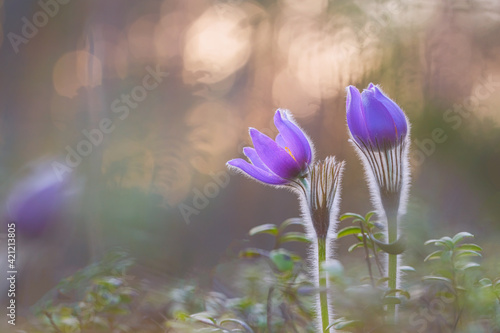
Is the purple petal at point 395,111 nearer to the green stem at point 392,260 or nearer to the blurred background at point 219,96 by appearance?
the green stem at point 392,260

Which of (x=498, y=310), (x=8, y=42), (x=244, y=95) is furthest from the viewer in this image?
(x=244, y=95)

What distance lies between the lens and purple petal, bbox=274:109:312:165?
312 millimetres

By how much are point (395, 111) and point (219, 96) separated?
0.95 meters

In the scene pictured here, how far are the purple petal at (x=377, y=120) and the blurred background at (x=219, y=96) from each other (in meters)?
0.55

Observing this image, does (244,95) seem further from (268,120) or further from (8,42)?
(8,42)

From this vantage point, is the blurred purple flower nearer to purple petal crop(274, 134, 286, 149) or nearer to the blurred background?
purple petal crop(274, 134, 286, 149)

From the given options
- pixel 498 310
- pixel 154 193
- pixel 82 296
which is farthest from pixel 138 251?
pixel 498 310

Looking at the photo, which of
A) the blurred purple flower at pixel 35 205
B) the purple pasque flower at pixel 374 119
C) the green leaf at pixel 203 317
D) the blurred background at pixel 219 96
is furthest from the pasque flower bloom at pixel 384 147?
the blurred background at pixel 219 96

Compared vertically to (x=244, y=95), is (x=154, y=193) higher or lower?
lower

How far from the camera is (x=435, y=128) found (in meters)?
1.14

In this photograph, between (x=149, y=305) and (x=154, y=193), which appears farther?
(x=154, y=193)

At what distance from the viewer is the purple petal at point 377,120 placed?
29cm

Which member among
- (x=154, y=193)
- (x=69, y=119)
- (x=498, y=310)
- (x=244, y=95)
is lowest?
(x=498, y=310)

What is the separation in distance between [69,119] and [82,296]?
0.71 metres
